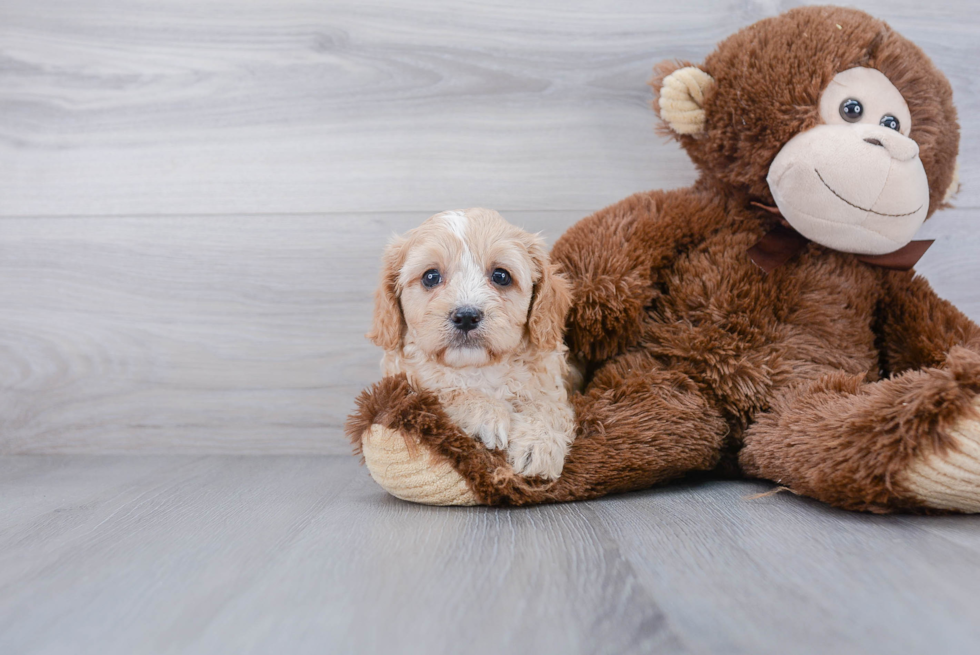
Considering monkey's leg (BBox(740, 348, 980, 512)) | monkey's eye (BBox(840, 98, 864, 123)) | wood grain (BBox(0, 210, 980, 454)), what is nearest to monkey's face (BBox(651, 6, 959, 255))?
monkey's eye (BBox(840, 98, 864, 123))

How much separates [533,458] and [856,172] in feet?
2.43

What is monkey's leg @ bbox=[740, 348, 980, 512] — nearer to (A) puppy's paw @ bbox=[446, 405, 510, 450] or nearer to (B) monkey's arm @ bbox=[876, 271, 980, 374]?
(B) monkey's arm @ bbox=[876, 271, 980, 374]

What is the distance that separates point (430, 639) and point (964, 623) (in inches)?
20.2

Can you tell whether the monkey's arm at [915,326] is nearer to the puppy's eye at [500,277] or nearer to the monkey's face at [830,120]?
the monkey's face at [830,120]

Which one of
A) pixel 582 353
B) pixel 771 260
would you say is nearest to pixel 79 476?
pixel 582 353

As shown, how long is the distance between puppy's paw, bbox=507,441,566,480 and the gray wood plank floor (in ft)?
0.20

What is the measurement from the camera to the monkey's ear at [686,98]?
1.28 metres

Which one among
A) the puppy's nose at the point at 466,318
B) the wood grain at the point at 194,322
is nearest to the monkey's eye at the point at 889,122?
the wood grain at the point at 194,322

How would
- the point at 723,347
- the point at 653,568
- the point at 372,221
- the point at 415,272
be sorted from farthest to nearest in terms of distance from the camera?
the point at 372,221 < the point at 723,347 < the point at 415,272 < the point at 653,568

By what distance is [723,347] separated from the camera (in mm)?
1242

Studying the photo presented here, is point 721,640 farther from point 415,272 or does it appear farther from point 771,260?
point 771,260

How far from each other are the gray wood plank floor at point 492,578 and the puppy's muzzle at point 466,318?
0.29m

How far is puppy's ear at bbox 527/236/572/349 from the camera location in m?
1.14

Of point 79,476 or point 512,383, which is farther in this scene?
point 79,476
